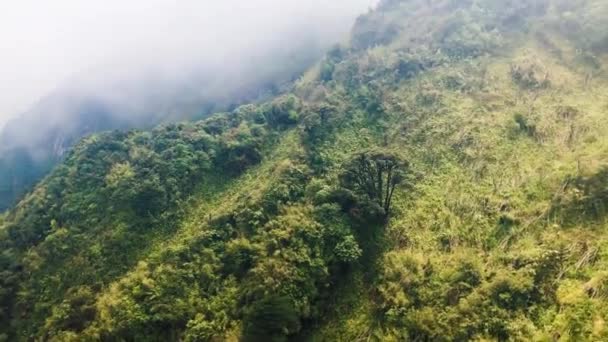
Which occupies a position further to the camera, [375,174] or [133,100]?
[133,100]

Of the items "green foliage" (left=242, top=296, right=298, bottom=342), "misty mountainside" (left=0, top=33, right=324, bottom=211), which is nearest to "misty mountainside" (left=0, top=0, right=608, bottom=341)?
"green foliage" (left=242, top=296, right=298, bottom=342)

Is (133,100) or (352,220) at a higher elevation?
(352,220)

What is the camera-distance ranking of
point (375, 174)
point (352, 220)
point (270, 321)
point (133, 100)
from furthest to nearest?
point (133, 100) → point (375, 174) → point (352, 220) → point (270, 321)

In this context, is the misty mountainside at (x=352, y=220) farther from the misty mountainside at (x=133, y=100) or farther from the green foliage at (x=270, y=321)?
the misty mountainside at (x=133, y=100)

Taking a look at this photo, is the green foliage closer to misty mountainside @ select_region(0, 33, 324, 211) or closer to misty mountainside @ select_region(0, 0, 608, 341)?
misty mountainside @ select_region(0, 0, 608, 341)

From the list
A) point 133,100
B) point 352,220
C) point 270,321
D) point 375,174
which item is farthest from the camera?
point 133,100

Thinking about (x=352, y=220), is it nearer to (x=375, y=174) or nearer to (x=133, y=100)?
(x=375, y=174)

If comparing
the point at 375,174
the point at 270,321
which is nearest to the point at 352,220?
the point at 375,174
